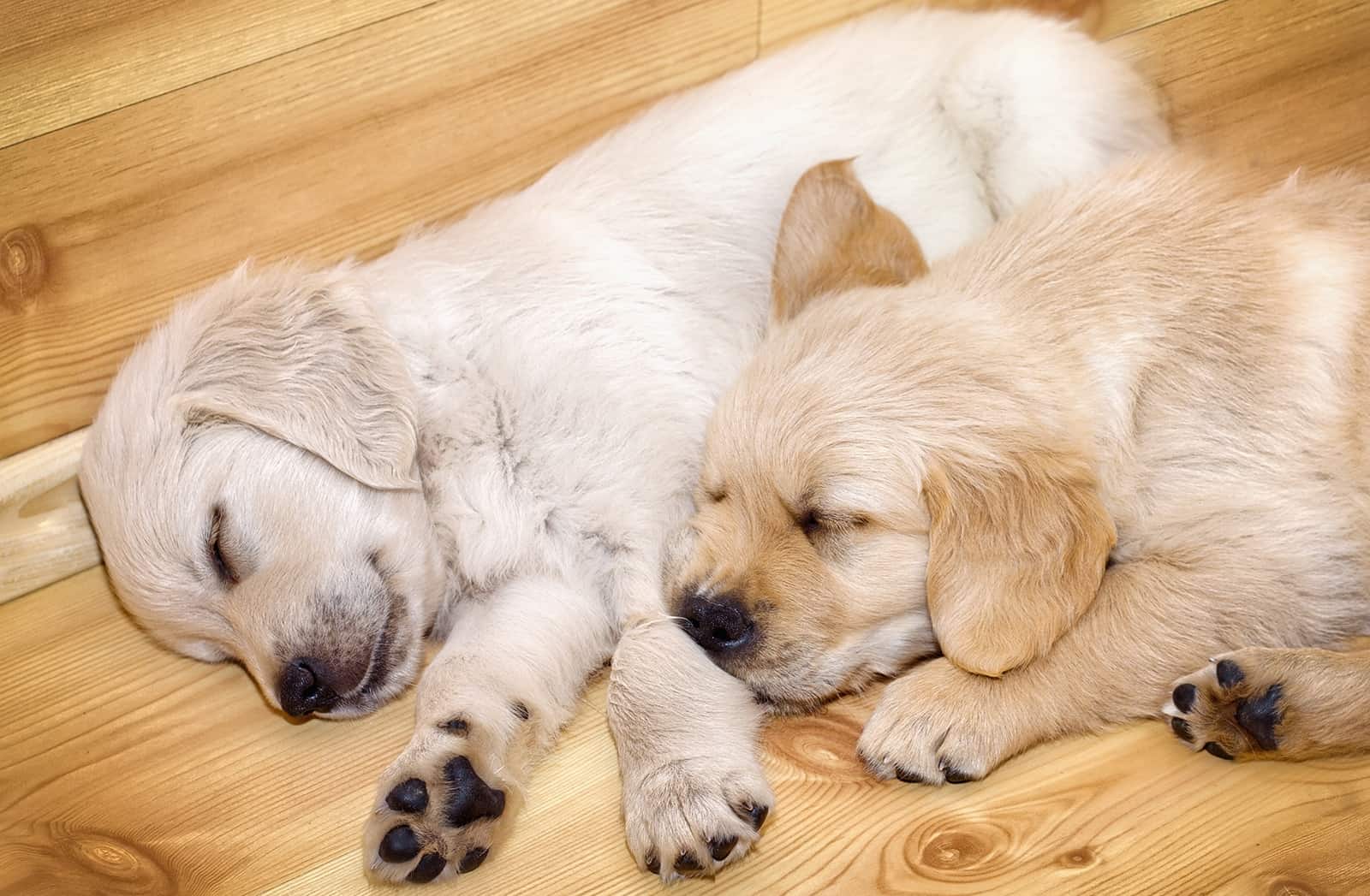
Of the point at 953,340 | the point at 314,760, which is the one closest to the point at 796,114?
the point at 953,340

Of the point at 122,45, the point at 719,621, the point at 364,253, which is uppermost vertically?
the point at 122,45

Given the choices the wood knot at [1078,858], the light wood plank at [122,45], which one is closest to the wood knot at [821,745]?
the wood knot at [1078,858]

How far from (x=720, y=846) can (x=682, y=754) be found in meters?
0.19

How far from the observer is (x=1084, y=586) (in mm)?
2387

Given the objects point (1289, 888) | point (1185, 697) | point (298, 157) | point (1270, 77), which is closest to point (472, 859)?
point (1185, 697)

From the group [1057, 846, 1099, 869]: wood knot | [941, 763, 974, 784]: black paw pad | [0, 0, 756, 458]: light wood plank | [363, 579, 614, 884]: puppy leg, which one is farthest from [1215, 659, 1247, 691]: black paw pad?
[0, 0, 756, 458]: light wood plank

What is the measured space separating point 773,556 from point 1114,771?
795 mm

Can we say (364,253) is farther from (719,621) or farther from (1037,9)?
(1037,9)

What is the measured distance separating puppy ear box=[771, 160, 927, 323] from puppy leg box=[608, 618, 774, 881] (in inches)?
32.1

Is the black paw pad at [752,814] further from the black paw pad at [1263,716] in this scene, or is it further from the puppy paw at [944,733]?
the black paw pad at [1263,716]

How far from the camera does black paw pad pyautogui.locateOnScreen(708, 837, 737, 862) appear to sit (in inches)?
94.0

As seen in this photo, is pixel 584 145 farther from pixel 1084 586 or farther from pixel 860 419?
pixel 1084 586

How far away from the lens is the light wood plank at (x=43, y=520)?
3158 millimetres

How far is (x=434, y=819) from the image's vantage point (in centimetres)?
247
